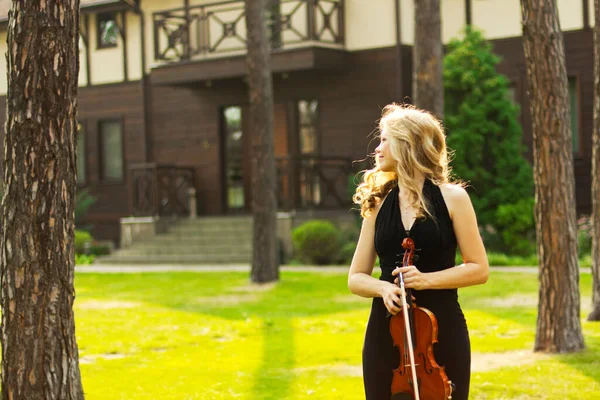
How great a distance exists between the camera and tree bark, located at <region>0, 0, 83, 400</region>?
17.3ft

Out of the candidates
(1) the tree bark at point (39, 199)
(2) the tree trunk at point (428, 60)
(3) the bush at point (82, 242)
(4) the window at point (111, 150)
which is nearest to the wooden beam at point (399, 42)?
(3) the bush at point (82, 242)

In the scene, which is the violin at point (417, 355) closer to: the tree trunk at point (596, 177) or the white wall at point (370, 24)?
the tree trunk at point (596, 177)

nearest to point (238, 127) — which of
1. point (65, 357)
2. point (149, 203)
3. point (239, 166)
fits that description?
point (239, 166)

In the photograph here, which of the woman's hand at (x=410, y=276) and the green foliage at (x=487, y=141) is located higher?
the green foliage at (x=487, y=141)

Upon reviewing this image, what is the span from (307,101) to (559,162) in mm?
15995

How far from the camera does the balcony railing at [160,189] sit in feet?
82.8

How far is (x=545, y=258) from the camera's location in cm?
912

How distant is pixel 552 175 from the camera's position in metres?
9.00

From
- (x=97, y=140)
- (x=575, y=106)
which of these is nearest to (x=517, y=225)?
(x=575, y=106)

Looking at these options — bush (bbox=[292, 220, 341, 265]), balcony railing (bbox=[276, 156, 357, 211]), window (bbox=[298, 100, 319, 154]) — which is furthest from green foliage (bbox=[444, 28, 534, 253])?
window (bbox=[298, 100, 319, 154])

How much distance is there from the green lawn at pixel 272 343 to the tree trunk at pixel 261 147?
58 cm

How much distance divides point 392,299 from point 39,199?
2.13m

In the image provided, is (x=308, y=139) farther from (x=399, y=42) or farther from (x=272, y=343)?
(x=272, y=343)

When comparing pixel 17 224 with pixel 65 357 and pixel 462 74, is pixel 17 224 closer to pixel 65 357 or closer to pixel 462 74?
pixel 65 357
